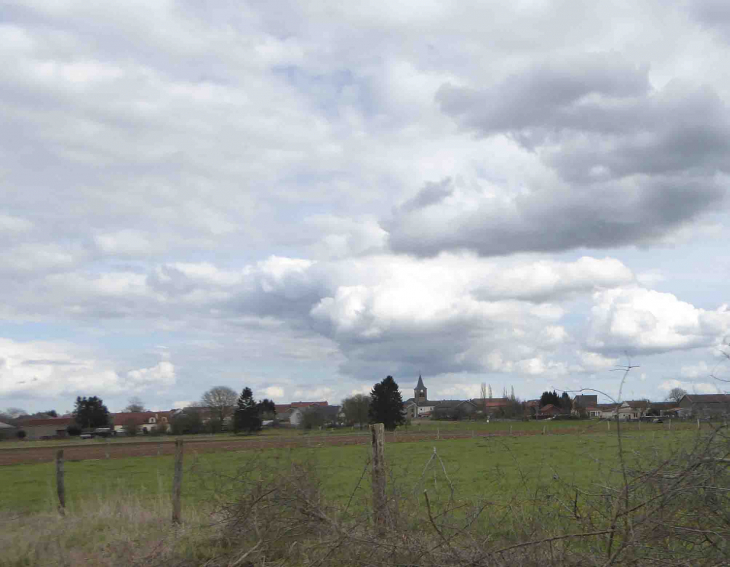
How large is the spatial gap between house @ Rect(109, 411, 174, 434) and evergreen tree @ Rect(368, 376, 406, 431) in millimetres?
25483

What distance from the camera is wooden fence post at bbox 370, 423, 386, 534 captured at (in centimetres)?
662

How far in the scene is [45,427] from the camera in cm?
8800

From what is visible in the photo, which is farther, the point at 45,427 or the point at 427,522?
the point at 45,427

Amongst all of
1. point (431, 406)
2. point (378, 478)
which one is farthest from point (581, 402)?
point (431, 406)

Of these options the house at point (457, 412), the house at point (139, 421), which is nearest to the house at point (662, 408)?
the house at point (139, 421)

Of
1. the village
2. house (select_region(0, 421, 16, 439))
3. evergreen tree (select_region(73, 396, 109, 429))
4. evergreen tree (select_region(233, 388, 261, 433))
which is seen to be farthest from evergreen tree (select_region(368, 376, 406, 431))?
house (select_region(0, 421, 16, 439))

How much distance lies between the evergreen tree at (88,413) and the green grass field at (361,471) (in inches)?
2072

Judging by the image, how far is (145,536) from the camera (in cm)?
914

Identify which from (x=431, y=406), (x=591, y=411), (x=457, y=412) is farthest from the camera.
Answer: (x=431, y=406)

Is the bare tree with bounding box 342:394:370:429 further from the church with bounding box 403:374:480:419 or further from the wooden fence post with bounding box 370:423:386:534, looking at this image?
the wooden fence post with bounding box 370:423:386:534

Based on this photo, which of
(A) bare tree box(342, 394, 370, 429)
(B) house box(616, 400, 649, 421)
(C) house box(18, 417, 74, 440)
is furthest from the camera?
(A) bare tree box(342, 394, 370, 429)

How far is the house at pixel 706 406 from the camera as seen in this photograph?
501cm

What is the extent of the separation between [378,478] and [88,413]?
8696cm

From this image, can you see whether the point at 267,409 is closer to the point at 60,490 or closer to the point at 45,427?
the point at 45,427
